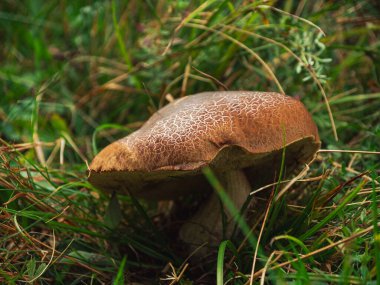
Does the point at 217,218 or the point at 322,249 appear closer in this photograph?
the point at 322,249

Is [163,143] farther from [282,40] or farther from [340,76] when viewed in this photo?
[340,76]

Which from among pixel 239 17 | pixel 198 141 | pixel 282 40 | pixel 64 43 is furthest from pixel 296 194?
pixel 64 43

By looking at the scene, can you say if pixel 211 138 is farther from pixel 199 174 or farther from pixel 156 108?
pixel 156 108

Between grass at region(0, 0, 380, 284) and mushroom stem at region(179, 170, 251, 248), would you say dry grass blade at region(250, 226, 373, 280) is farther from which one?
mushroom stem at region(179, 170, 251, 248)

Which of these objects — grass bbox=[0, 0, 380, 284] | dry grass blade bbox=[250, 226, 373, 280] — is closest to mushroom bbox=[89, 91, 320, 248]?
grass bbox=[0, 0, 380, 284]

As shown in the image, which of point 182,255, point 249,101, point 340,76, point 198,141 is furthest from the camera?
point 340,76

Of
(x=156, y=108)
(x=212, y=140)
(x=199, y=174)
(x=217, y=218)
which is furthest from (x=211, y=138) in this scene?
(x=156, y=108)
